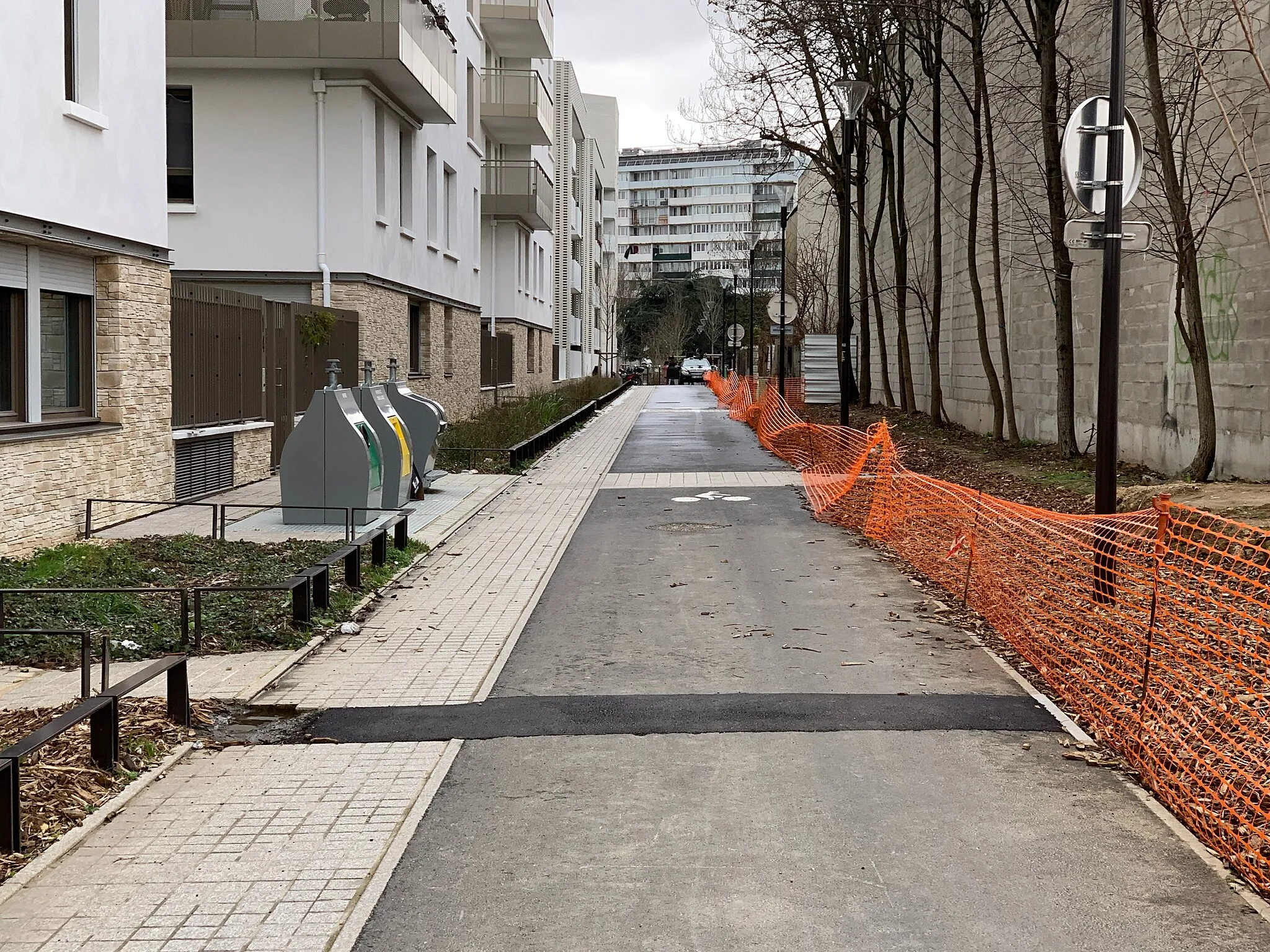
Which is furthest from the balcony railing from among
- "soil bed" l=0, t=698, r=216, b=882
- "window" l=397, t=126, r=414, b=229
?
"soil bed" l=0, t=698, r=216, b=882

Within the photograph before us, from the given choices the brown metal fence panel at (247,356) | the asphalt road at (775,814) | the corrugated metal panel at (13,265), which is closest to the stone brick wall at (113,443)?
the brown metal fence panel at (247,356)

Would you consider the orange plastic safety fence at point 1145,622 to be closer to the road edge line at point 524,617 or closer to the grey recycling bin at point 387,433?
the road edge line at point 524,617

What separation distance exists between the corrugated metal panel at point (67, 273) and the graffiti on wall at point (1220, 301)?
37.4 feet

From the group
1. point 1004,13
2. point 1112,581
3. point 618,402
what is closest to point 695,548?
point 1112,581

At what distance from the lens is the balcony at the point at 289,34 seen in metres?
20.8

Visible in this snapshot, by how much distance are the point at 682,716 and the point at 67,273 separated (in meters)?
8.45

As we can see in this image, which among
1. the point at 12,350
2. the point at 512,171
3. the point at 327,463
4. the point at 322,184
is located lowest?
the point at 327,463

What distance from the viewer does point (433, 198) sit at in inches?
1101

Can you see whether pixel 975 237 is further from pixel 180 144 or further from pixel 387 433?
pixel 387 433

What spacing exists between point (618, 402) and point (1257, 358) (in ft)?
130

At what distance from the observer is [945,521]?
12945 mm

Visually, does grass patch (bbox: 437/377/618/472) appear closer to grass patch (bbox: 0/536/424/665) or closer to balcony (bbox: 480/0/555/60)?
grass patch (bbox: 0/536/424/665)

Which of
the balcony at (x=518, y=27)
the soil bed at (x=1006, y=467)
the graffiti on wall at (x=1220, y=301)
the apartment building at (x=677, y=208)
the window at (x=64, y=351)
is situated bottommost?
the soil bed at (x=1006, y=467)

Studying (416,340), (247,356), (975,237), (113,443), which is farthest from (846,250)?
(113,443)
